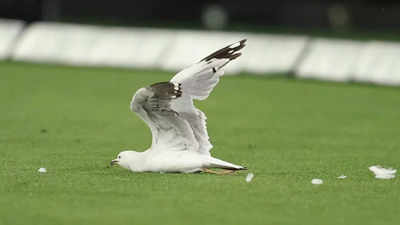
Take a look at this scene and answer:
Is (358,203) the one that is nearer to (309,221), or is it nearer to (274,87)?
(309,221)

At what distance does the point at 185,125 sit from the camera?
32.5 ft

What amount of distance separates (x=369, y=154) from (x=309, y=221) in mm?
4567

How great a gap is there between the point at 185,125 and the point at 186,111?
5.7 inches

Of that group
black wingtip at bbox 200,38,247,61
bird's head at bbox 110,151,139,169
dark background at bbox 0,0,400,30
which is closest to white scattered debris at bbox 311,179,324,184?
black wingtip at bbox 200,38,247,61

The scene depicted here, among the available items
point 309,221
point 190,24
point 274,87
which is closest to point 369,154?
point 309,221

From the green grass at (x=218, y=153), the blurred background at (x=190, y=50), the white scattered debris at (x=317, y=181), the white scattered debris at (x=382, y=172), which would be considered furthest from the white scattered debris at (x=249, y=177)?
the blurred background at (x=190, y=50)

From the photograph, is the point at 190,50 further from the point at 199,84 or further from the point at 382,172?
the point at 199,84

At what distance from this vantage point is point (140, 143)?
1359 cm

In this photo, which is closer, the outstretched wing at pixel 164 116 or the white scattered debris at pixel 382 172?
the outstretched wing at pixel 164 116

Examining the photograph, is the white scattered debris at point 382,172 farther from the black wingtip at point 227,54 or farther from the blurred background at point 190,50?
the blurred background at point 190,50

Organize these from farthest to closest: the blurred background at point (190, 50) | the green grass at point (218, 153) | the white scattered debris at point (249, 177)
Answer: the blurred background at point (190, 50) → the white scattered debris at point (249, 177) → the green grass at point (218, 153)

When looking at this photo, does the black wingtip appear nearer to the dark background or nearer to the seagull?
the seagull

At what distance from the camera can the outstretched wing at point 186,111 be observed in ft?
32.0

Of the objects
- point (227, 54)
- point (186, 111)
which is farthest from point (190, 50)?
point (186, 111)
